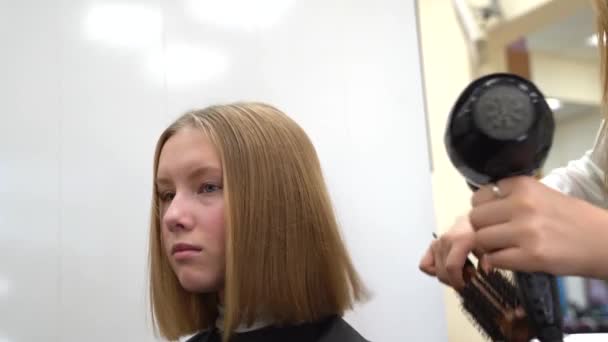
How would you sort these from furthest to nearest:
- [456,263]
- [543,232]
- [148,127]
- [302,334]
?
1. [148,127]
2. [302,334]
3. [456,263]
4. [543,232]

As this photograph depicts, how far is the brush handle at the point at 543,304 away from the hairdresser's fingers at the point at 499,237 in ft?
0.11

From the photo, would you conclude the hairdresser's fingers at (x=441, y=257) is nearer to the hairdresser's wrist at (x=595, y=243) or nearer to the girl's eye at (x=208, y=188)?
the hairdresser's wrist at (x=595, y=243)

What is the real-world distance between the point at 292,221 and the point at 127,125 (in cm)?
44

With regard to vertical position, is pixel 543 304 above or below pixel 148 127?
below

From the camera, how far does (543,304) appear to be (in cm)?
36

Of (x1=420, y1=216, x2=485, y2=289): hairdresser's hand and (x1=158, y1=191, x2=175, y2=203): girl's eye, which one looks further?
(x1=158, y1=191, x2=175, y2=203): girl's eye

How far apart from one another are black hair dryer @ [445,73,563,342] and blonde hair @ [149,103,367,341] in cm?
41

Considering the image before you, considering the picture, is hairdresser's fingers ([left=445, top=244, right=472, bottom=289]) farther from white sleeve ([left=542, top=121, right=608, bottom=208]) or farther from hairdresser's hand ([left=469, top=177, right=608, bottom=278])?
white sleeve ([left=542, top=121, right=608, bottom=208])

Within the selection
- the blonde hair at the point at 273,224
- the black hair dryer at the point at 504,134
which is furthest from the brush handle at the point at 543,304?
the blonde hair at the point at 273,224

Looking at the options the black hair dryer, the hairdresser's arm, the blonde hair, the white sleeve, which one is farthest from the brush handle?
the blonde hair

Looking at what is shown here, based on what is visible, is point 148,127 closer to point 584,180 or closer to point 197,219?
point 197,219

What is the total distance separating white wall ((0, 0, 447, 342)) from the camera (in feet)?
3.07

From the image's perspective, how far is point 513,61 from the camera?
1497mm

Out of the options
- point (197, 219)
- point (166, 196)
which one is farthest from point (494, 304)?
point (166, 196)
